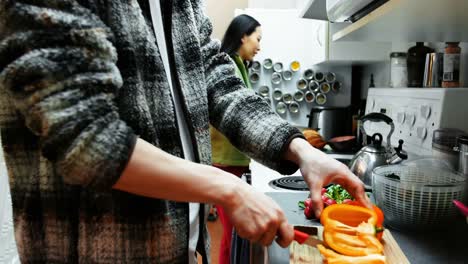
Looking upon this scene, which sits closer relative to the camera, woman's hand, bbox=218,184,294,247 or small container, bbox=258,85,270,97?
woman's hand, bbox=218,184,294,247

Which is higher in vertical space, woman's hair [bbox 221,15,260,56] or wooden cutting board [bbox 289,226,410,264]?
woman's hair [bbox 221,15,260,56]

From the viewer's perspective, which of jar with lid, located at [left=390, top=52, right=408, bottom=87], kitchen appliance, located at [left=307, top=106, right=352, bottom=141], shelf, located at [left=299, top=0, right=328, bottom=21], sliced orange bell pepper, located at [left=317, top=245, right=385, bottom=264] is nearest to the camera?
sliced orange bell pepper, located at [left=317, top=245, right=385, bottom=264]

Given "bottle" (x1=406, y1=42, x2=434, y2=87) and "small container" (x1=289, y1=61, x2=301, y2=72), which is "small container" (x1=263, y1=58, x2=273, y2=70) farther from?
"bottle" (x1=406, y1=42, x2=434, y2=87)

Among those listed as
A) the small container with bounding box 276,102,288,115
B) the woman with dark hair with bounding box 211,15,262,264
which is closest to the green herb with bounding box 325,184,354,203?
the woman with dark hair with bounding box 211,15,262,264

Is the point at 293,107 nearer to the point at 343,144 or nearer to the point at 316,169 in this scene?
the point at 343,144

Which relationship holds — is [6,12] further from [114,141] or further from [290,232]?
[290,232]

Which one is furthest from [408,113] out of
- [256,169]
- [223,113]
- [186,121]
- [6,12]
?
[6,12]

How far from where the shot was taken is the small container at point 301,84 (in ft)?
10.7

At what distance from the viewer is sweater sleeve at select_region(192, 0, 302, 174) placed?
82 centimetres

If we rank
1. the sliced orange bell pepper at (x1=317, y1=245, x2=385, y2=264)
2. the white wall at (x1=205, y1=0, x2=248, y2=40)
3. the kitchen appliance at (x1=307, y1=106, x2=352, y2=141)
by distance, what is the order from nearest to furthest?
the sliced orange bell pepper at (x1=317, y1=245, x2=385, y2=264) < the kitchen appliance at (x1=307, y1=106, x2=352, y2=141) < the white wall at (x1=205, y1=0, x2=248, y2=40)

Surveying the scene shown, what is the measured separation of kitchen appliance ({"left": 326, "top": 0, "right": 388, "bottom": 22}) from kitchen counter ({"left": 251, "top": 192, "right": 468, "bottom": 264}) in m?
0.64

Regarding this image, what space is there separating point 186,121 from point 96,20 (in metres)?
0.27

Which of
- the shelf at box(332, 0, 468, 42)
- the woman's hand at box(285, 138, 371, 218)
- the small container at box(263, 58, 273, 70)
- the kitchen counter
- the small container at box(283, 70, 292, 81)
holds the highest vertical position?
the shelf at box(332, 0, 468, 42)

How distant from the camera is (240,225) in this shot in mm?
585
